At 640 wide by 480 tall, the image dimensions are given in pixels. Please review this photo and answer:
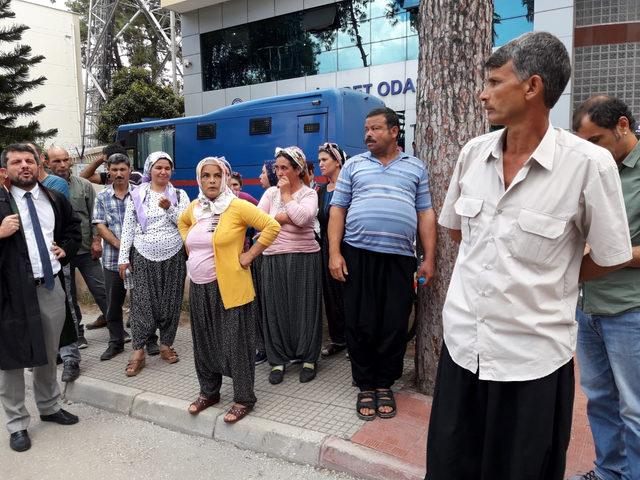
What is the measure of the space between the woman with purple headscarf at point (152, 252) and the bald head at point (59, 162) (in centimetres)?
116

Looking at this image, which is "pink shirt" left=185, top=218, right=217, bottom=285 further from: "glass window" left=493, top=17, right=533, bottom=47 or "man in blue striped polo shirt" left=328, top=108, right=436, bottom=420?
"glass window" left=493, top=17, right=533, bottom=47

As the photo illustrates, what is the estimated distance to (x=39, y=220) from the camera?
11.6ft

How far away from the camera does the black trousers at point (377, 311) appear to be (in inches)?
133

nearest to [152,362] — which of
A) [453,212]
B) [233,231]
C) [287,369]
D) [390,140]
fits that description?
[287,369]

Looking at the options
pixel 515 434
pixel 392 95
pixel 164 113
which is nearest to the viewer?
pixel 515 434

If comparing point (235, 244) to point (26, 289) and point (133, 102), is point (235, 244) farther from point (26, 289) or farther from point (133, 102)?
point (133, 102)

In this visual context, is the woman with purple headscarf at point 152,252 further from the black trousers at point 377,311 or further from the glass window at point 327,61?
the glass window at point 327,61

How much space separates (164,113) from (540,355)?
21.6 m

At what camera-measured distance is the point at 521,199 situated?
5.66 ft

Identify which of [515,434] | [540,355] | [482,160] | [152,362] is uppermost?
[482,160]

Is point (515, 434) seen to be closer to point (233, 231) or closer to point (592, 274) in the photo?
point (592, 274)

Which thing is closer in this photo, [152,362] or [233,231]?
[233,231]

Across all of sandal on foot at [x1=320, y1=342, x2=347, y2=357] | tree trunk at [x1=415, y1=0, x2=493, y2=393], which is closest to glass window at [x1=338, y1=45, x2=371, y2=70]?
sandal on foot at [x1=320, y1=342, x2=347, y2=357]

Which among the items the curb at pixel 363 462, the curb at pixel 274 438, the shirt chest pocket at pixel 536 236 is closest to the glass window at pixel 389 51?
the curb at pixel 274 438
